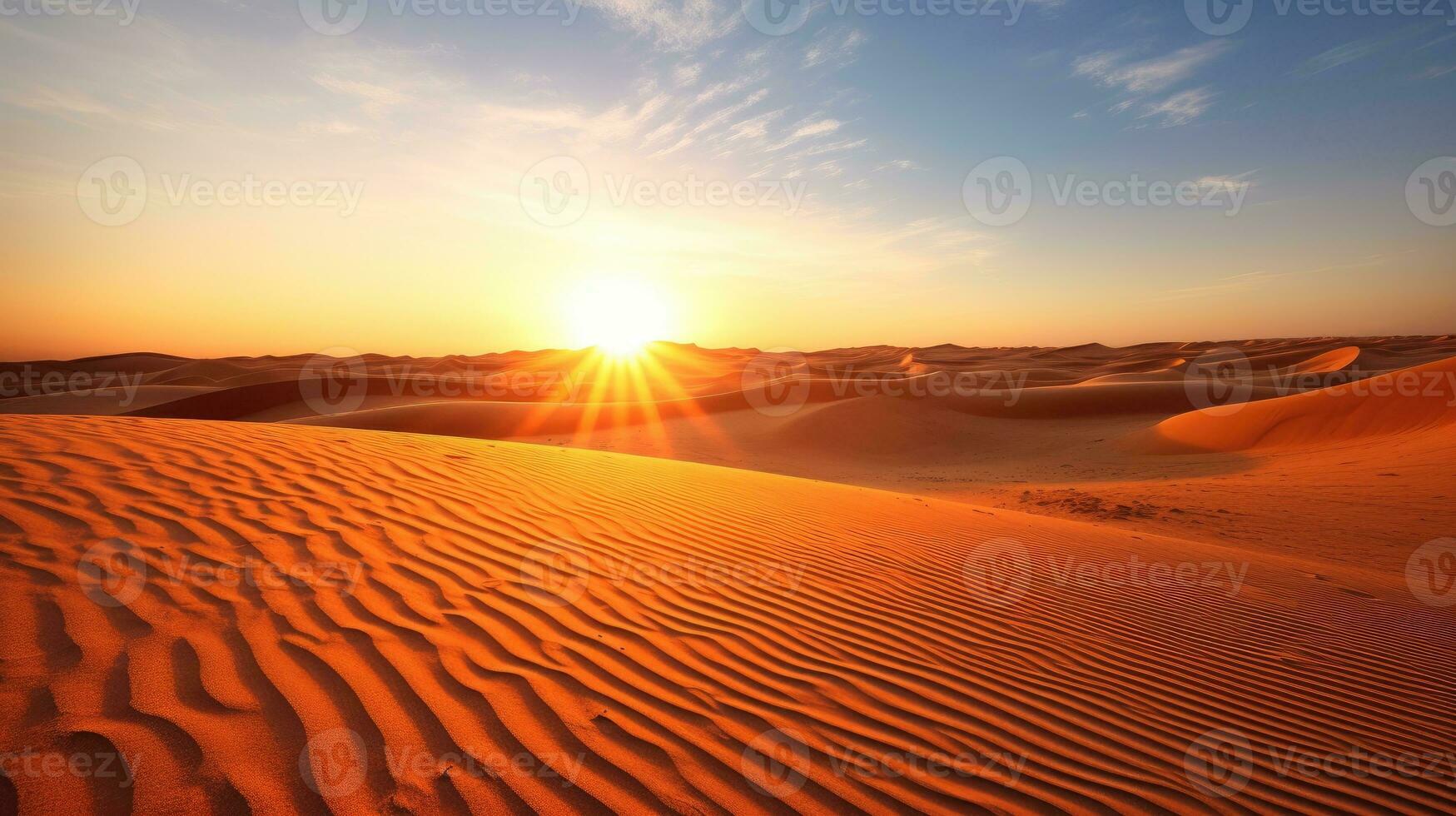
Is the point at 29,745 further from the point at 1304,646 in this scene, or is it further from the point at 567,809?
the point at 1304,646

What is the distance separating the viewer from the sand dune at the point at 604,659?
1.99 metres

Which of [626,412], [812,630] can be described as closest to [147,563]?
[812,630]

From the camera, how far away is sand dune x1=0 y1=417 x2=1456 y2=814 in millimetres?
1993

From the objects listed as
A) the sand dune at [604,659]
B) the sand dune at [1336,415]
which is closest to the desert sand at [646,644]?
the sand dune at [604,659]

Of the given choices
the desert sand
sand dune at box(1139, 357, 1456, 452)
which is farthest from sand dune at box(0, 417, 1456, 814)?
sand dune at box(1139, 357, 1456, 452)

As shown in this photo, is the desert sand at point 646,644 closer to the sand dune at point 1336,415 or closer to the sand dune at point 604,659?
the sand dune at point 604,659

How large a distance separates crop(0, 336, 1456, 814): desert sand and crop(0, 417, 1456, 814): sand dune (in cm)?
2

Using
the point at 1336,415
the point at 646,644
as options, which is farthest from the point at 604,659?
the point at 1336,415

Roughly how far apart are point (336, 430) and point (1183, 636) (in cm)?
926

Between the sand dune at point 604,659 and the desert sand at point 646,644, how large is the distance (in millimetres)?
18

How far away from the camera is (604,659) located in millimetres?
2822

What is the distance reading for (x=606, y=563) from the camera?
4.07 m

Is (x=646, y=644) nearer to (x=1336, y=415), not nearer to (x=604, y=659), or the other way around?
(x=604, y=659)

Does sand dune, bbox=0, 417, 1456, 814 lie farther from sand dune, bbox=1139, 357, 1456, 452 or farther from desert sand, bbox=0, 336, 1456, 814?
sand dune, bbox=1139, 357, 1456, 452
